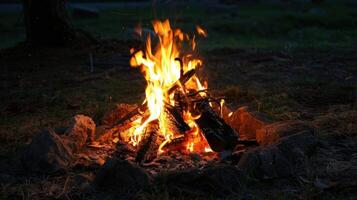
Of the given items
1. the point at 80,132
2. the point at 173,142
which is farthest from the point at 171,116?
the point at 80,132

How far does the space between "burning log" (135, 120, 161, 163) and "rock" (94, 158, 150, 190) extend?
63 centimetres

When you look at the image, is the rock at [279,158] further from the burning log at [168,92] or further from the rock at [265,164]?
the burning log at [168,92]

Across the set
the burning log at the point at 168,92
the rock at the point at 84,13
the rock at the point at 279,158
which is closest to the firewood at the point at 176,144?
the burning log at the point at 168,92

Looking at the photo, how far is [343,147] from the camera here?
5.66 meters

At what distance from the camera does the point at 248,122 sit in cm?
610

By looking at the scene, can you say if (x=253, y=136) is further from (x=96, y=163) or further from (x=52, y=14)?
(x=52, y=14)

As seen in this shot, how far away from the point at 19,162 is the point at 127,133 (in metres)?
1.26

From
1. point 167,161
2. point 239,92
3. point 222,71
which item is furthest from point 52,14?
point 167,161

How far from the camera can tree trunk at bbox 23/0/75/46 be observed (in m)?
11.9

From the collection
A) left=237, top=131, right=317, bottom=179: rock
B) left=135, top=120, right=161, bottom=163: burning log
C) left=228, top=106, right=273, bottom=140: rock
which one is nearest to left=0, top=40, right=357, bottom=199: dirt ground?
left=237, top=131, right=317, bottom=179: rock

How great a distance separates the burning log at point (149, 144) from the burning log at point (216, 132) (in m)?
0.48

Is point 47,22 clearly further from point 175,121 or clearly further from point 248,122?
point 248,122

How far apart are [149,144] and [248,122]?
49.1 inches

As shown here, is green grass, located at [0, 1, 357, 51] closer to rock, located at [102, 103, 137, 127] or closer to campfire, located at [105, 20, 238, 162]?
campfire, located at [105, 20, 238, 162]
